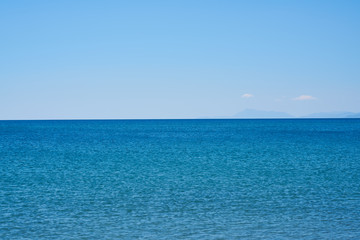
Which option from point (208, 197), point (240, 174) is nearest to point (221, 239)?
point (208, 197)

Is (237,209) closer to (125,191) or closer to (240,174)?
(125,191)

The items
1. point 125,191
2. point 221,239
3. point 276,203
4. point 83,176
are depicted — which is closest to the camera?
point 221,239

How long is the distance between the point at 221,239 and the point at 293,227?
3665 millimetres

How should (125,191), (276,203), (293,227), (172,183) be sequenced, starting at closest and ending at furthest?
1. (293,227)
2. (276,203)
3. (125,191)
4. (172,183)

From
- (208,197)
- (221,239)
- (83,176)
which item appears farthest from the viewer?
(83,176)

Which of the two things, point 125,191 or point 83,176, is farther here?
point 83,176

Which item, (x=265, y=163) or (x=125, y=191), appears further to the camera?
(x=265, y=163)

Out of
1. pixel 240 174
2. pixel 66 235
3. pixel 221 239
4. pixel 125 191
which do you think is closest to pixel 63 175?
pixel 125 191

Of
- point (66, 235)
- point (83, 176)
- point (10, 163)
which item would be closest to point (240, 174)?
point (83, 176)

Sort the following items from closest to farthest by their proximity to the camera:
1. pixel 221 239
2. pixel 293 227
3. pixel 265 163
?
pixel 221 239 < pixel 293 227 < pixel 265 163

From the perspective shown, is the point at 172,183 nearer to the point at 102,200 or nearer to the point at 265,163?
the point at 102,200

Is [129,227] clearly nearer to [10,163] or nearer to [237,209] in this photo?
[237,209]

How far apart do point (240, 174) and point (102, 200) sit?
566 inches

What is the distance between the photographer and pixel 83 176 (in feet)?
112
